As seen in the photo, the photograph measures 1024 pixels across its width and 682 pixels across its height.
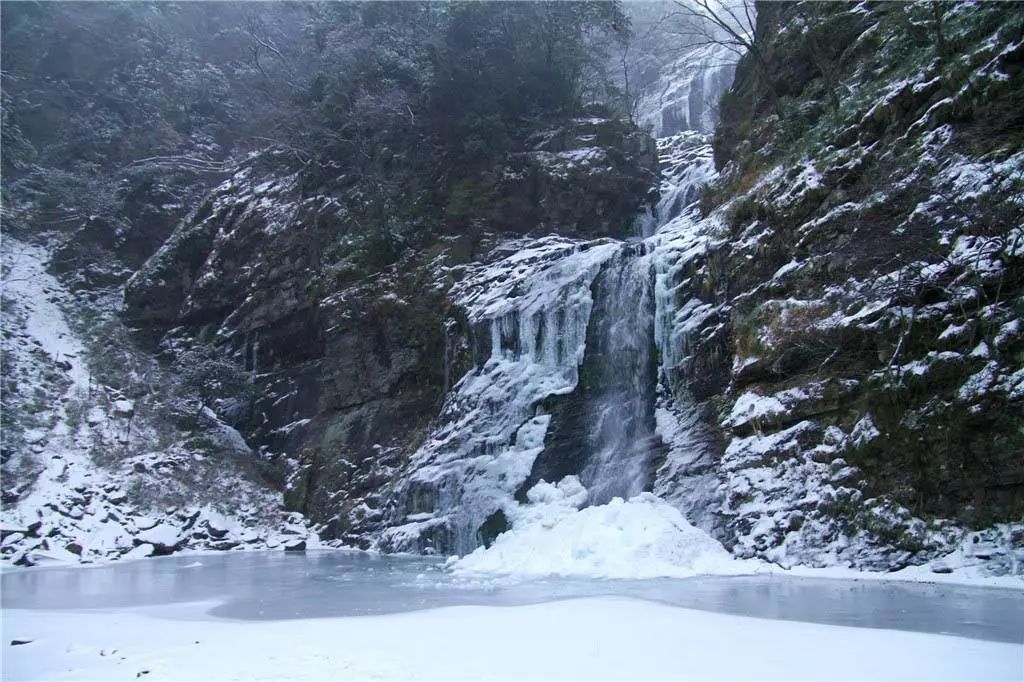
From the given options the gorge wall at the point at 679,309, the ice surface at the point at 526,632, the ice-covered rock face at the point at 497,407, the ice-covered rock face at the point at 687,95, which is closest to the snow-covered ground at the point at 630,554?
the gorge wall at the point at 679,309

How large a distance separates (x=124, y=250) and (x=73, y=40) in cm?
1217

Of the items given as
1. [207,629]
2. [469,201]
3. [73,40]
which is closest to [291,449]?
[469,201]

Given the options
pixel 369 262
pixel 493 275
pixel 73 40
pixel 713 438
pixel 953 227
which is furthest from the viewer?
pixel 73 40

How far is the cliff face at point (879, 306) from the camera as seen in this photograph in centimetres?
908

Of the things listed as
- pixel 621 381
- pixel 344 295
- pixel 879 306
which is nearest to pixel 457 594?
pixel 879 306

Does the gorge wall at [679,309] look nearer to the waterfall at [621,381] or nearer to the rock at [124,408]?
the waterfall at [621,381]

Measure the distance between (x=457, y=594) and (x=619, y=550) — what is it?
2810 millimetres

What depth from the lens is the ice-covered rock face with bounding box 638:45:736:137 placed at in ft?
118

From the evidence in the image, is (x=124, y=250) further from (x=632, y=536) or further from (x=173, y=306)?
(x=632, y=536)

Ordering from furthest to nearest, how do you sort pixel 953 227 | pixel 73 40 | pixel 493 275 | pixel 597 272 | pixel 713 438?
pixel 73 40
pixel 493 275
pixel 597 272
pixel 713 438
pixel 953 227

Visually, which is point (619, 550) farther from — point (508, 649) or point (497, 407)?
point (497, 407)

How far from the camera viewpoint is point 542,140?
22828mm

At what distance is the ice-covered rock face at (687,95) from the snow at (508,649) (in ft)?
105

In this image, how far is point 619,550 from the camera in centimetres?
1017
